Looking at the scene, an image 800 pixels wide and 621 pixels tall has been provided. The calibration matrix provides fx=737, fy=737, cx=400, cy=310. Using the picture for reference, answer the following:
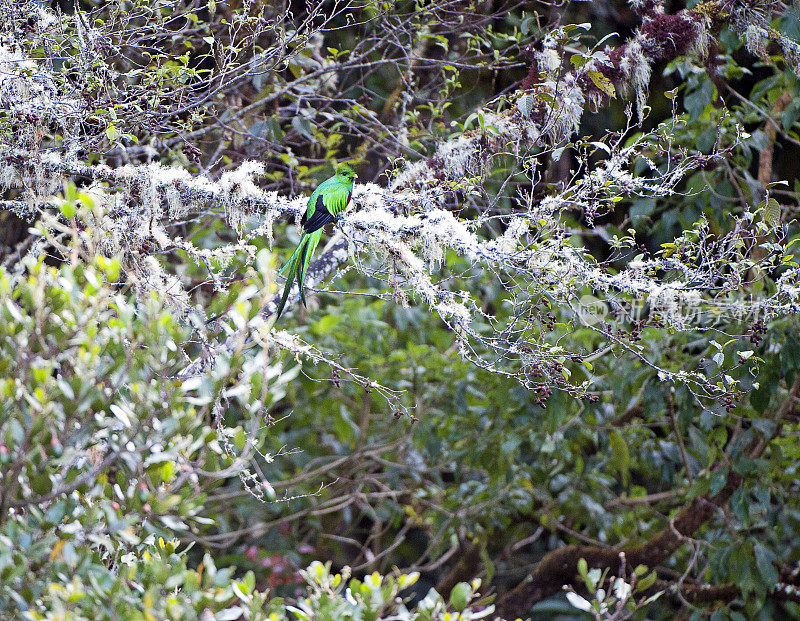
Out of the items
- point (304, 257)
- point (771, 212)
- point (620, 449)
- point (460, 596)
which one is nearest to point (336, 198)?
point (304, 257)

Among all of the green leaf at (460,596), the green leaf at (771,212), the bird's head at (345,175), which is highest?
the bird's head at (345,175)

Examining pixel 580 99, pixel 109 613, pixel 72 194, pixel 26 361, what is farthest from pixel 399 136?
pixel 109 613

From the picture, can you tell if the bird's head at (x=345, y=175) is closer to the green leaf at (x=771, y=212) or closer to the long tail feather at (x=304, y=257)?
the long tail feather at (x=304, y=257)

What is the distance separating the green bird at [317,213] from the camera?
2123mm

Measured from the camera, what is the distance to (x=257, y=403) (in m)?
1.37

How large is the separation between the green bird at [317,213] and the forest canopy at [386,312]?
6 cm

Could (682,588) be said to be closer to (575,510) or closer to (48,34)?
(575,510)

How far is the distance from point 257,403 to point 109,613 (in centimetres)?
42

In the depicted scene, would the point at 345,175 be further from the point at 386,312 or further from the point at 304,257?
the point at 386,312

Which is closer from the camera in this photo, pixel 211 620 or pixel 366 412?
pixel 211 620

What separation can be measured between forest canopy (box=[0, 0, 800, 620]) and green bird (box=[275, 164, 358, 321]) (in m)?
0.06

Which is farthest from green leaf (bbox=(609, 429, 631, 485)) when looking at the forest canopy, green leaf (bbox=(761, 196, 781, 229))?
green leaf (bbox=(761, 196, 781, 229))

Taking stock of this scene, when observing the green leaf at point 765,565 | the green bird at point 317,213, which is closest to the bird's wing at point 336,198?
the green bird at point 317,213

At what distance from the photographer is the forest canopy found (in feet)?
4.31
